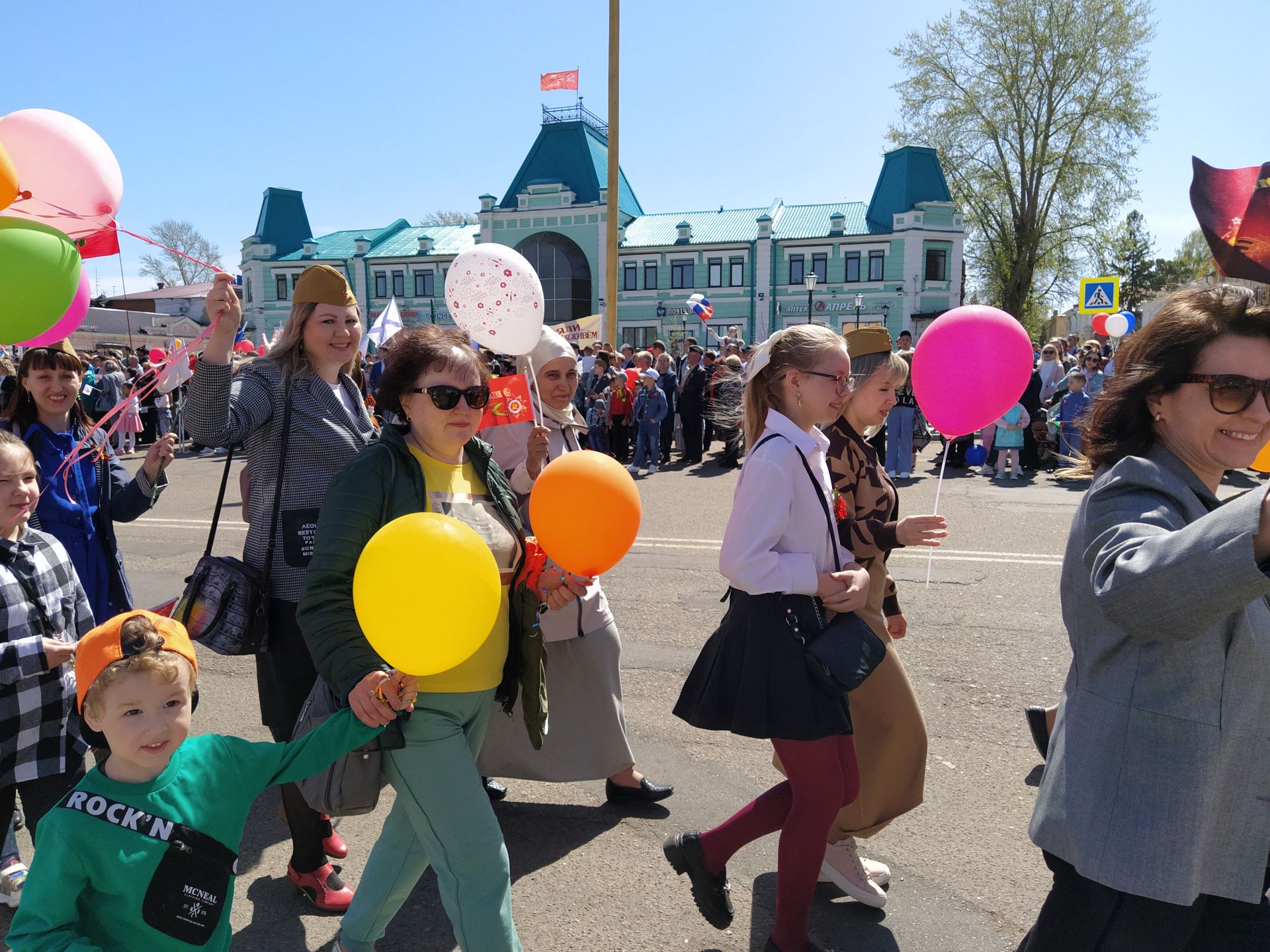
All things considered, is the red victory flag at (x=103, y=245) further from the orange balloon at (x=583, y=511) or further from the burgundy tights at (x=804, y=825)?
the burgundy tights at (x=804, y=825)

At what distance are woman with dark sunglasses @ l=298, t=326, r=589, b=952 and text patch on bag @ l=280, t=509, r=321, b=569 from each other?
660 millimetres

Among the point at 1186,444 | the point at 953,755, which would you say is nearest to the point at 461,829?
the point at 1186,444

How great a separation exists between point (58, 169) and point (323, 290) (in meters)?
0.89

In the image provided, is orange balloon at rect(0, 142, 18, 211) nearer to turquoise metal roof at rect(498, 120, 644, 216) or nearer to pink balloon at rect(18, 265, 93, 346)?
pink balloon at rect(18, 265, 93, 346)

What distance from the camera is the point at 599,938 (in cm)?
278

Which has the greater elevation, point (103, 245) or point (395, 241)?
point (395, 241)

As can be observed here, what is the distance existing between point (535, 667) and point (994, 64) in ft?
119

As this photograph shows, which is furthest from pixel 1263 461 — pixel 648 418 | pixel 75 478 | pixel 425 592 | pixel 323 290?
pixel 648 418

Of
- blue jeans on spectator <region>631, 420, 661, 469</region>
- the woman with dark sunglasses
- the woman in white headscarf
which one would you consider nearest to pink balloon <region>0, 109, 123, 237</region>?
the woman with dark sunglasses

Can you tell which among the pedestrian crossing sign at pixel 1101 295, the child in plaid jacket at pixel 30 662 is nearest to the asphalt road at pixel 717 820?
the child in plaid jacket at pixel 30 662

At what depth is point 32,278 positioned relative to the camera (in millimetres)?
2449

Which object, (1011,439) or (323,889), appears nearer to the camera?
(323,889)

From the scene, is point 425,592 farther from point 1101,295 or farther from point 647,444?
point 1101,295

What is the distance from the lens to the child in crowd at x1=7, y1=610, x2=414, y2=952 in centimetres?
176
